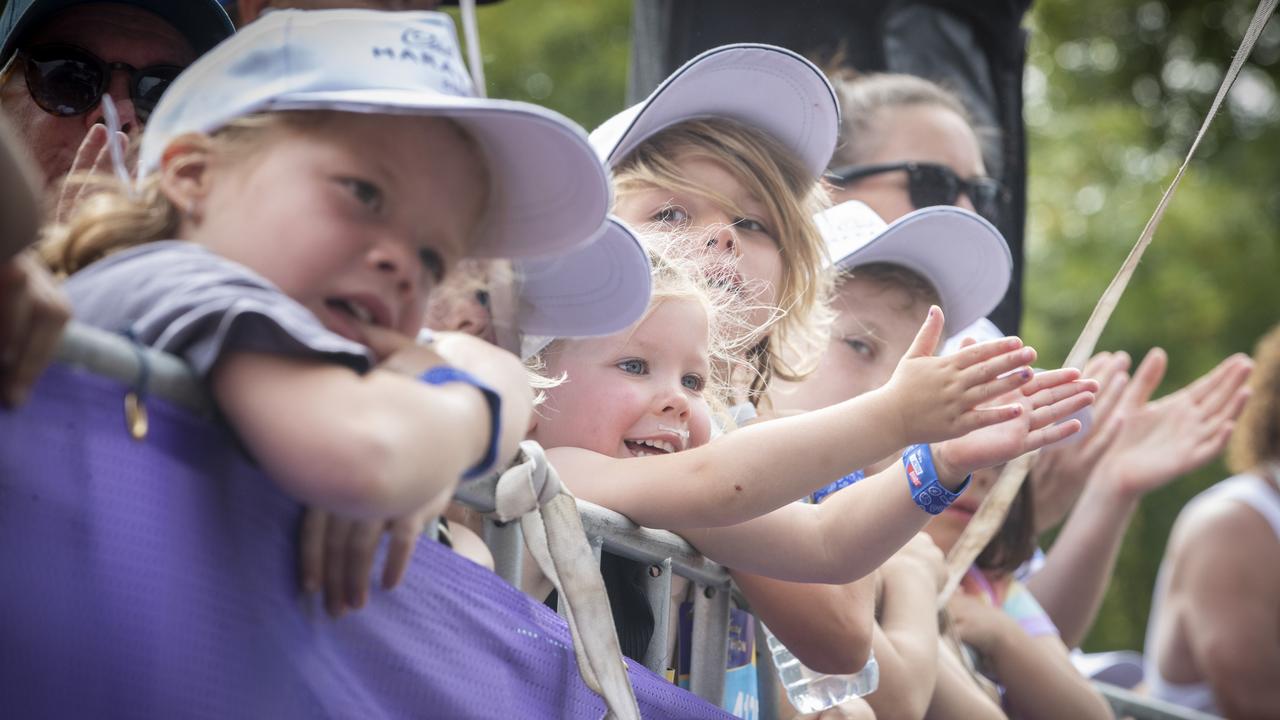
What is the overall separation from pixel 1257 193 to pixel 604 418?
12681mm

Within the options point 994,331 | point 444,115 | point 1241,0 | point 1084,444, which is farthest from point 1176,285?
point 444,115

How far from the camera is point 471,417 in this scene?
1.35m

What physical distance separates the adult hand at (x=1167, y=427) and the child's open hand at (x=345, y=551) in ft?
12.0

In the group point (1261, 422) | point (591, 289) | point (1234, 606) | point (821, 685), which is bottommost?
point (1234, 606)

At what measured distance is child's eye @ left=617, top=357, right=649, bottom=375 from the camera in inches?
95.0

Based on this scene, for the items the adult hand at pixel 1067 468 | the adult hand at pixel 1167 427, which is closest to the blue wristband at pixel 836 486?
the adult hand at pixel 1067 468

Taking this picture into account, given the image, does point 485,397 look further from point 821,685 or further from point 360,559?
point 821,685

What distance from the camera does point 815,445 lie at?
6.81 feet

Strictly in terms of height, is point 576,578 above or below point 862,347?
above

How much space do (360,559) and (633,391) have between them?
41.0 inches

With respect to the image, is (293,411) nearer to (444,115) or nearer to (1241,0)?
(444,115)

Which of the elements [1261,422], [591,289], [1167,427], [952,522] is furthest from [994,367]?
[1261,422]

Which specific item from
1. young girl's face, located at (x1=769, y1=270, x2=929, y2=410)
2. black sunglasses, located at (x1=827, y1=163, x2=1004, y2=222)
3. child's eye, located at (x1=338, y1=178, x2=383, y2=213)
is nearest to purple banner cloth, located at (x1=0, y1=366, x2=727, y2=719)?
child's eye, located at (x1=338, y1=178, x2=383, y2=213)

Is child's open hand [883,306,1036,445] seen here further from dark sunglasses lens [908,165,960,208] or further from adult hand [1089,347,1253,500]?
adult hand [1089,347,1253,500]
